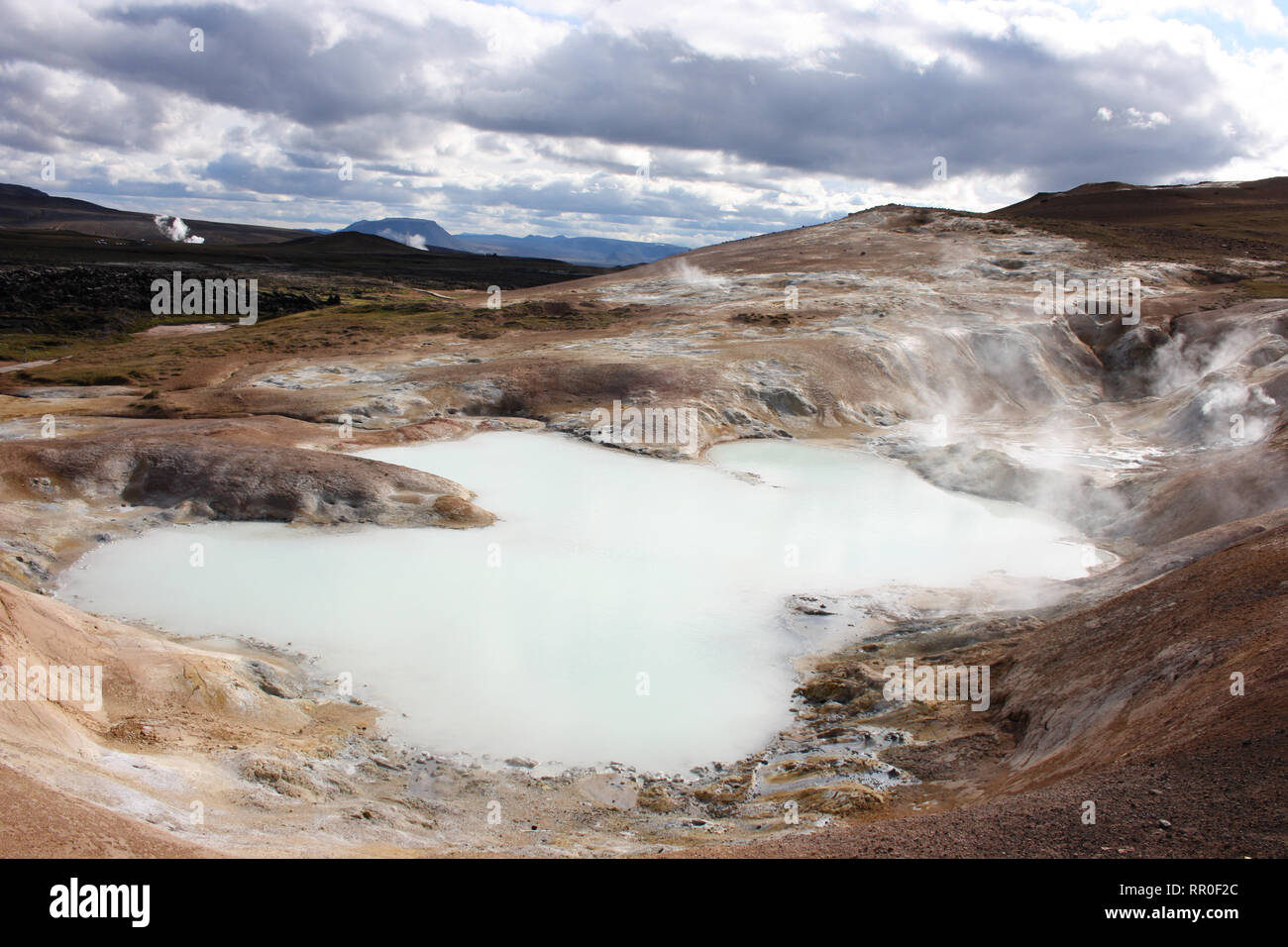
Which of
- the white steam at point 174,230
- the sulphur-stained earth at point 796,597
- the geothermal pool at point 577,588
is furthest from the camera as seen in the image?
the white steam at point 174,230

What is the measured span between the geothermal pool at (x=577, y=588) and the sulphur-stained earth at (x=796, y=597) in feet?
1.75

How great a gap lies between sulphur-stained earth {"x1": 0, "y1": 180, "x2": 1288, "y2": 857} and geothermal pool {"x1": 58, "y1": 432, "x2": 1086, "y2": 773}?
1.75 feet

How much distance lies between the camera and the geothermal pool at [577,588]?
12.0 m

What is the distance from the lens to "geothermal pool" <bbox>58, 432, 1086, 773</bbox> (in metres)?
12.0

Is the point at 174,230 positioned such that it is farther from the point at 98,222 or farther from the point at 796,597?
the point at 796,597

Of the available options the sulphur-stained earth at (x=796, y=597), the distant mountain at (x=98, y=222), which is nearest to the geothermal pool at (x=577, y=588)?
the sulphur-stained earth at (x=796, y=597)

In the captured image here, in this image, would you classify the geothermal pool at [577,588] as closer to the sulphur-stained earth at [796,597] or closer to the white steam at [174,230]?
the sulphur-stained earth at [796,597]

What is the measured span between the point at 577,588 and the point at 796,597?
3.64 metres

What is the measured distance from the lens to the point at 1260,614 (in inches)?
369

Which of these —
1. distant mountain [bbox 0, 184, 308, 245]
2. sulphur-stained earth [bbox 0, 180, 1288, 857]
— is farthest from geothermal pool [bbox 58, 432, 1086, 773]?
distant mountain [bbox 0, 184, 308, 245]

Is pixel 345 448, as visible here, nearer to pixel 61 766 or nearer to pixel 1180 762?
pixel 61 766

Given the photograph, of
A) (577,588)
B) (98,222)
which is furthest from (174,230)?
(577,588)

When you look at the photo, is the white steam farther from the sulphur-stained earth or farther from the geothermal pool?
the geothermal pool
